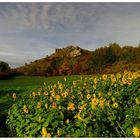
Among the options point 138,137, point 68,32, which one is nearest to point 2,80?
point 68,32

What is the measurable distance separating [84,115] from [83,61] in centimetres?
259

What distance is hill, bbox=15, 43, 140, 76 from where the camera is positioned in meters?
5.84

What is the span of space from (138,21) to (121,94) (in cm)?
178

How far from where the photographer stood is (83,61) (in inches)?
234

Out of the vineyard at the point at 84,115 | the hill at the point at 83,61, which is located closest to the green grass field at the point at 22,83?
the hill at the point at 83,61

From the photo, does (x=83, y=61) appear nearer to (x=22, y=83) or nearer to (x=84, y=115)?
(x=22, y=83)

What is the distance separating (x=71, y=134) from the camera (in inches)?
123

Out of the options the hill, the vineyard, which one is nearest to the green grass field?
the hill

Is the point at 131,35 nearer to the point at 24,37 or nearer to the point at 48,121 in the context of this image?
the point at 24,37

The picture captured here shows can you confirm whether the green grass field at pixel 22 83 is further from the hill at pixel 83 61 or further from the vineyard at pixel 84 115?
the vineyard at pixel 84 115

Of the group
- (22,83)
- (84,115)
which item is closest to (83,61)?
(22,83)

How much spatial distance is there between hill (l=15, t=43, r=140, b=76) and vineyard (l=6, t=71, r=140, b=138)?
127cm

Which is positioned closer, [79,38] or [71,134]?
[71,134]

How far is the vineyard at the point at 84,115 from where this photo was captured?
10.6 feet
